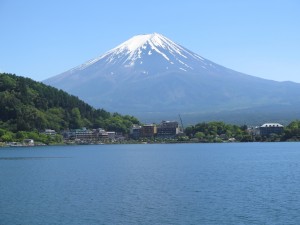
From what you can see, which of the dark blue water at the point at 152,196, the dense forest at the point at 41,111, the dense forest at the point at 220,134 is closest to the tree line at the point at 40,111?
the dense forest at the point at 41,111

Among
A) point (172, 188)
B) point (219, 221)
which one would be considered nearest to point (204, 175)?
point (172, 188)

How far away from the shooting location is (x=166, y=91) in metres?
196

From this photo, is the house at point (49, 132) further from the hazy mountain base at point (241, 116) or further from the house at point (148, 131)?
the hazy mountain base at point (241, 116)

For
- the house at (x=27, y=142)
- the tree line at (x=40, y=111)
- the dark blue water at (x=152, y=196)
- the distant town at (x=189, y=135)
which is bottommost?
the dark blue water at (x=152, y=196)

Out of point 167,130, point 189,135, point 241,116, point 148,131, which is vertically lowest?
point 189,135

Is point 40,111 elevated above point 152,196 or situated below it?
above

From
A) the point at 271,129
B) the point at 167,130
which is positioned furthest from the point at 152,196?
the point at 167,130

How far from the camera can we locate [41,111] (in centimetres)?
8612

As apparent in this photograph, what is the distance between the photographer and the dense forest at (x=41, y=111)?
79750mm

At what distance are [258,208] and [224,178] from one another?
9282 millimetres

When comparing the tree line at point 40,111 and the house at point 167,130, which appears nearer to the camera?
the tree line at point 40,111

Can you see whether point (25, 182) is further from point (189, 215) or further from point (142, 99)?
point (142, 99)

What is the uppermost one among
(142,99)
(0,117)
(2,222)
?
(142,99)

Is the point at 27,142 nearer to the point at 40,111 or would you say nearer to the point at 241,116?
the point at 40,111
